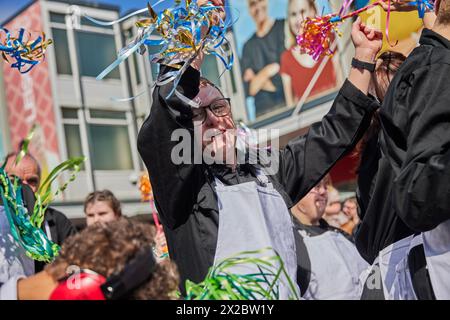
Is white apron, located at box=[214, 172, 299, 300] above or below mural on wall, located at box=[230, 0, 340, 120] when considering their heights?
below

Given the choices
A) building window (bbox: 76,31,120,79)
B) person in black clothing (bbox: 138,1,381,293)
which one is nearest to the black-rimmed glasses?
person in black clothing (bbox: 138,1,381,293)

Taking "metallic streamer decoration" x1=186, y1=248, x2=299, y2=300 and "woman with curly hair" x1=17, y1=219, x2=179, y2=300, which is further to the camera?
"metallic streamer decoration" x1=186, y1=248, x2=299, y2=300

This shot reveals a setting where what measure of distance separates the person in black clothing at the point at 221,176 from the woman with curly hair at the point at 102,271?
1.98ft

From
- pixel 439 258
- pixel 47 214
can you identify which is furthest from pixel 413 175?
pixel 47 214

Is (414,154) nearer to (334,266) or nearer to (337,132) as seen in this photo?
(337,132)

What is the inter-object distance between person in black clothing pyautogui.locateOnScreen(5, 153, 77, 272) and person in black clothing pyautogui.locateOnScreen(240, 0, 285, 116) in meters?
8.49

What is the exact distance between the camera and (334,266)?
421 centimetres

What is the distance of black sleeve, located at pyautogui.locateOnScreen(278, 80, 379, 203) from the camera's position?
8.83ft

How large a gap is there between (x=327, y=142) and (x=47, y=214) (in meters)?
1.85

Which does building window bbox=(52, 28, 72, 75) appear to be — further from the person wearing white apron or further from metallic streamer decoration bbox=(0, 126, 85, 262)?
metallic streamer decoration bbox=(0, 126, 85, 262)

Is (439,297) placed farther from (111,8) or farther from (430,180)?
(111,8)

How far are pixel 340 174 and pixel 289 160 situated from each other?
939 centimetres

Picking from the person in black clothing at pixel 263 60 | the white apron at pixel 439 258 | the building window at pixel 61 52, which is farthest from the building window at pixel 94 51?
the white apron at pixel 439 258
